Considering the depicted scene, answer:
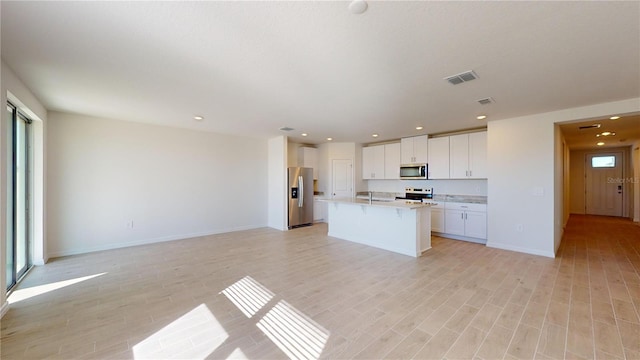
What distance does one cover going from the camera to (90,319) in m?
2.34

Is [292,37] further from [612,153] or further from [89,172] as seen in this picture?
[612,153]

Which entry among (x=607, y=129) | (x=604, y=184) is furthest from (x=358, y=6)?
(x=604, y=184)

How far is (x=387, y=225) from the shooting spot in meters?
4.62

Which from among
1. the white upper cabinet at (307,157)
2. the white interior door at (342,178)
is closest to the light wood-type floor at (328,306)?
the white interior door at (342,178)

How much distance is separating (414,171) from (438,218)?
1300 mm

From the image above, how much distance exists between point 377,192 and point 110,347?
6.60 meters

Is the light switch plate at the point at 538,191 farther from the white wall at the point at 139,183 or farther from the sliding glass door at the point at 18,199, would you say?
the sliding glass door at the point at 18,199

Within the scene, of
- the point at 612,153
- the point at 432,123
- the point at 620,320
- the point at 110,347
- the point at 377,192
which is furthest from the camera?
the point at 612,153

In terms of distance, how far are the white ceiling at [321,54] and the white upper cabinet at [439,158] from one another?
72.4 inches

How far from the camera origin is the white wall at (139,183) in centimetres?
429

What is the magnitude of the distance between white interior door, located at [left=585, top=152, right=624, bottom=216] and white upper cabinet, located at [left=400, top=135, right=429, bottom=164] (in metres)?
7.64

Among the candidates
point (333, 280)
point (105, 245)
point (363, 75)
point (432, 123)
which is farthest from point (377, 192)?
point (105, 245)

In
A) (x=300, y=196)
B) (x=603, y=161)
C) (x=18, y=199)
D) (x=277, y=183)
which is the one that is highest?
(x=603, y=161)

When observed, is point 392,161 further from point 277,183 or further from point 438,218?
point 277,183
